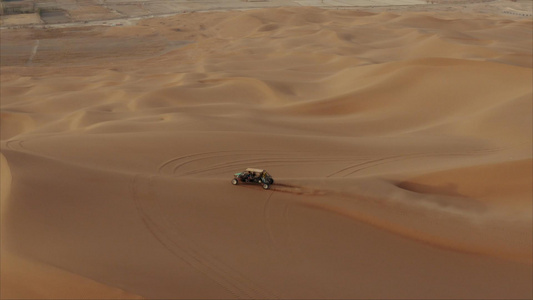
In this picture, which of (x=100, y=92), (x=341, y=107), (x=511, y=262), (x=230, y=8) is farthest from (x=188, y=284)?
(x=230, y=8)

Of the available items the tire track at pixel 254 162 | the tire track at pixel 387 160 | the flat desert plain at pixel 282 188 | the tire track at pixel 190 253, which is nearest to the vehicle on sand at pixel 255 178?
the flat desert plain at pixel 282 188

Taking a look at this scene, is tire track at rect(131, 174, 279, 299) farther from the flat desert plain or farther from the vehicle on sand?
the vehicle on sand

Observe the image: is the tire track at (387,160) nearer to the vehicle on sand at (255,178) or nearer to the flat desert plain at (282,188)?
the flat desert plain at (282,188)

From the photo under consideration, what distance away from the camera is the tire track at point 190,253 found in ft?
16.4

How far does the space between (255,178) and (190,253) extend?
2176mm

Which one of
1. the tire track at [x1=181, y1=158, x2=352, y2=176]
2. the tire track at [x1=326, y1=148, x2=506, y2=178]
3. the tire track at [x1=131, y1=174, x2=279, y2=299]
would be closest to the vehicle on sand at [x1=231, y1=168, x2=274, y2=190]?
the tire track at [x1=181, y1=158, x2=352, y2=176]

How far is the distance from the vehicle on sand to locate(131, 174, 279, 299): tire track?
1.24m

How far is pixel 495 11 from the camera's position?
147ft

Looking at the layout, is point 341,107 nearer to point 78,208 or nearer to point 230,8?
point 78,208

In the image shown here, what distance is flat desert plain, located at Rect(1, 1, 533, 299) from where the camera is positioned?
17.2 ft

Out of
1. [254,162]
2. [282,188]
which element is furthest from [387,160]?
[282,188]

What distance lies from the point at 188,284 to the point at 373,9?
43245 mm

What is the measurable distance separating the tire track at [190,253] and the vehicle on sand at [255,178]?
1238 mm

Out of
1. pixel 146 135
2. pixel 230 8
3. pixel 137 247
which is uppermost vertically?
pixel 137 247
